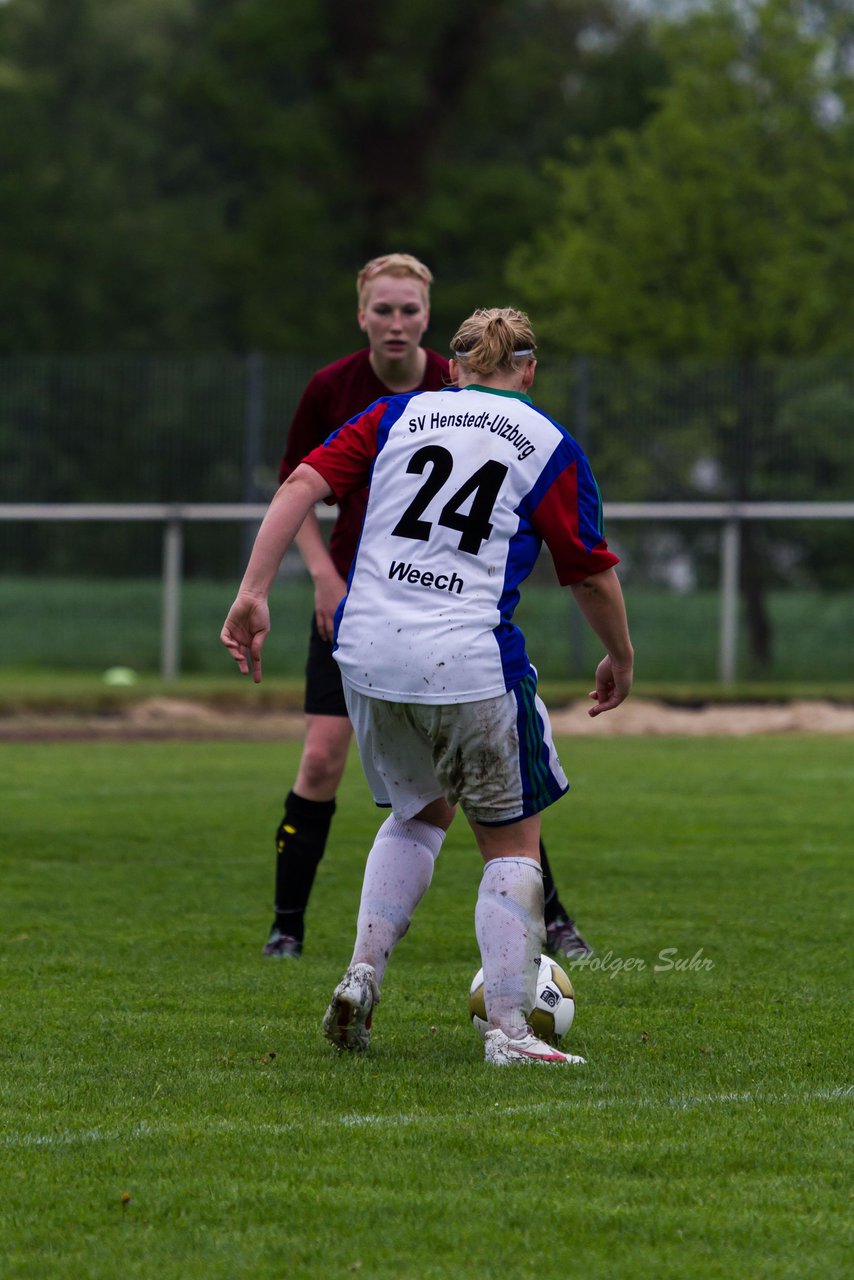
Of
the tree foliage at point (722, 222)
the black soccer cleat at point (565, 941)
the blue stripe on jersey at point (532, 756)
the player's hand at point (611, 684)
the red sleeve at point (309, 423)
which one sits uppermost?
the tree foliage at point (722, 222)

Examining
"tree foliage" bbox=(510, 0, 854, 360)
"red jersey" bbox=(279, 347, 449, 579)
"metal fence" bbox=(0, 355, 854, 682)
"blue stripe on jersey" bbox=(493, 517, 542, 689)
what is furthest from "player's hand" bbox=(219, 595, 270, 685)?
"tree foliage" bbox=(510, 0, 854, 360)

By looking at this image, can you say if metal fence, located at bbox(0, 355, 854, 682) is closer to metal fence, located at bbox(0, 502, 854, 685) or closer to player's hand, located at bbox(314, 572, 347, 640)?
metal fence, located at bbox(0, 502, 854, 685)

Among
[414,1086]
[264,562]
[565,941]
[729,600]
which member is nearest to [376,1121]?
[414,1086]

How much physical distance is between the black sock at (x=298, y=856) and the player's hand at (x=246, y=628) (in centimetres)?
178

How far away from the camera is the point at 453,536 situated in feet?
14.9

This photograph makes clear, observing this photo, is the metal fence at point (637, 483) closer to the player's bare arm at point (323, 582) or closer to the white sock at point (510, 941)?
the player's bare arm at point (323, 582)

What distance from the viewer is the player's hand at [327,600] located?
6168 mm

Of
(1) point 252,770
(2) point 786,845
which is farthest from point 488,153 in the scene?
(2) point 786,845

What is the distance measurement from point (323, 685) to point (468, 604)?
1881 mm

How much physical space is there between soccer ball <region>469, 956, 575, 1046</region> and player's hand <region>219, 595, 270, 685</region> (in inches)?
41.3

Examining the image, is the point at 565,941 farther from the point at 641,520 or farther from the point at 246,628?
the point at 641,520

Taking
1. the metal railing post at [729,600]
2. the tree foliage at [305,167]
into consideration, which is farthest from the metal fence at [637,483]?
the tree foliage at [305,167]

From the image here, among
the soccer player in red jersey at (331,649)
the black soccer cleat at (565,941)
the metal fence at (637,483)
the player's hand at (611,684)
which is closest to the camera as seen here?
the player's hand at (611,684)

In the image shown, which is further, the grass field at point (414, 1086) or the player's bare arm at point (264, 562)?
the player's bare arm at point (264, 562)
